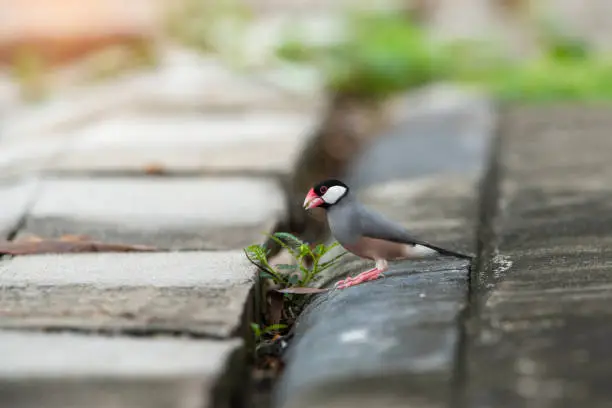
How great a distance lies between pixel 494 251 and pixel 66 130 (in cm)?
238

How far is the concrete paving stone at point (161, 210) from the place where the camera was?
2537 millimetres

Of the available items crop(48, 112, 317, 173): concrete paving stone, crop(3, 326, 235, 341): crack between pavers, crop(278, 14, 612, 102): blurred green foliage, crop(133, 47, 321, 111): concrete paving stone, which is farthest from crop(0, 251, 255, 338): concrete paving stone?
crop(278, 14, 612, 102): blurred green foliage

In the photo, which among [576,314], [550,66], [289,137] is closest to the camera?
[576,314]

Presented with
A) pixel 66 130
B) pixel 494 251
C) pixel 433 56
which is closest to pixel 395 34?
pixel 433 56

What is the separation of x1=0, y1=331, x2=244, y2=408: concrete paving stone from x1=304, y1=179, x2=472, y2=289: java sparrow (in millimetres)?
467

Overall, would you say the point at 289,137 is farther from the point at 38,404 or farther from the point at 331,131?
the point at 38,404

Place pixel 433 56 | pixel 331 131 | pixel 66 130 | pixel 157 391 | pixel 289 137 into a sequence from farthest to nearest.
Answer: pixel 433 56, pixel 331 131, pixel 66 130, pixel 289 137, pixel 157 391

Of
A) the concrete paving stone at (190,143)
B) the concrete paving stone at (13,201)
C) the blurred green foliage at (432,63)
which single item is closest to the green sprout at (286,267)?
the concrete paving stone at (13,201)

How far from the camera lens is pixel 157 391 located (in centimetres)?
147

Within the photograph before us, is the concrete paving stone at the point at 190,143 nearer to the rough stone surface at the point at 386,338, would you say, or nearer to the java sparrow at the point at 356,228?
the rough stone surface at the point at 386,338

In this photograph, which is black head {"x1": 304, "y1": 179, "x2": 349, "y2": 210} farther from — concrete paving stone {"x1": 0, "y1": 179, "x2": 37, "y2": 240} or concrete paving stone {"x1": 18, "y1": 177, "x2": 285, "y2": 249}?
concrete paving stone {"x1": 0, "y1": 179, "x2": 37, "y2": 240}

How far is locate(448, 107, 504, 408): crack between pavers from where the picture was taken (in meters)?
1.48

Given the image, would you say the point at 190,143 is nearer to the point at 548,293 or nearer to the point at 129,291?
the point at 129,291

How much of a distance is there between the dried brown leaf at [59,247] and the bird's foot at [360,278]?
512 millimetres
